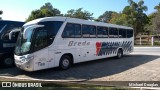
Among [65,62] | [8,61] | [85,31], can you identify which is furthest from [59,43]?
[8,61]

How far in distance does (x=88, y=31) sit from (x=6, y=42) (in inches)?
194

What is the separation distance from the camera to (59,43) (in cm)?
1230

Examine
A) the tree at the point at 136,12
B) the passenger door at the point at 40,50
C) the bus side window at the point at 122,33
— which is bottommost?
the passenger door at the point at 40,50

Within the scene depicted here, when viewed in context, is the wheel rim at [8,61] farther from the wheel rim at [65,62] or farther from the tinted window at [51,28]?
the tinted window at [51,28]

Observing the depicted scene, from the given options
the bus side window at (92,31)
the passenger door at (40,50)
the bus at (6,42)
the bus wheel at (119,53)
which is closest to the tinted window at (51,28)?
the passenger door at (40,50)

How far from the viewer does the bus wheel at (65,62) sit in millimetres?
12535

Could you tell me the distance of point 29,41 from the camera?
11164 millimetres

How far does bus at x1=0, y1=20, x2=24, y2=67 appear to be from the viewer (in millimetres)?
14062

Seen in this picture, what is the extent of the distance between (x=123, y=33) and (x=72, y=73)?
8415 mm

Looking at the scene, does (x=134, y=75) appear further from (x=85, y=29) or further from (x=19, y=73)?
(x=19, y=73)

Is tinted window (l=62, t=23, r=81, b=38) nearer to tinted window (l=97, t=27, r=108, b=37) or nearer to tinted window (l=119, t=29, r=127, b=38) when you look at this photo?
tinted window (l=97, t=27, r=108, b=37)

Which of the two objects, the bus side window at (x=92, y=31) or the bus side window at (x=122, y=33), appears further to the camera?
the bus side window at (x=122, y=33)

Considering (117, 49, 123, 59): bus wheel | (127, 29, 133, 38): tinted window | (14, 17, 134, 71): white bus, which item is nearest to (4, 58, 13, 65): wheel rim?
(14, 17, 134, 71): white bus

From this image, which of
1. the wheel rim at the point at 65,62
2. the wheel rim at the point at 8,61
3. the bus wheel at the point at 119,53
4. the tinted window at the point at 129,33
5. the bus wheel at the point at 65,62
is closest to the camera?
the bus wheel at the point at 65,62
